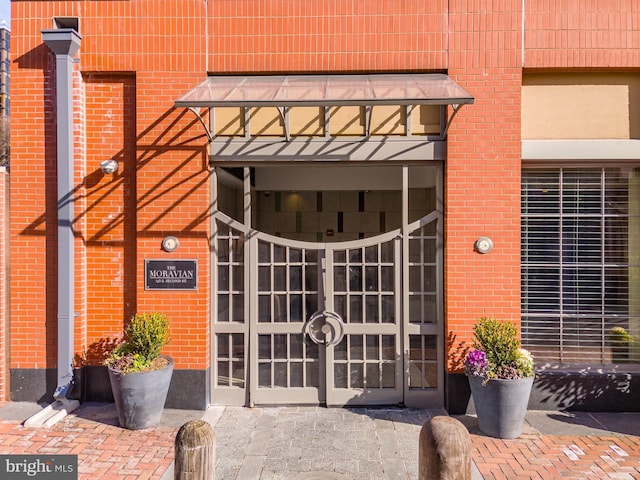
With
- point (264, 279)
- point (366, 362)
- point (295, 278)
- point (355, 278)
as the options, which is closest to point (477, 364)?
point (366, 362)

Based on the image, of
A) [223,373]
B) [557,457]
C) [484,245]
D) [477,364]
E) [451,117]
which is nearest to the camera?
[557,457]

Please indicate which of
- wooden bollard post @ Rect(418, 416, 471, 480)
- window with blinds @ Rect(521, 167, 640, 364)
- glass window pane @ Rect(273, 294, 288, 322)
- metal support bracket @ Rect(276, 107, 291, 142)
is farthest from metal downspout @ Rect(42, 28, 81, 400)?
window with blinds @ Rect(521, 167, 640, 364)

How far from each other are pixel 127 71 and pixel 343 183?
147 inches

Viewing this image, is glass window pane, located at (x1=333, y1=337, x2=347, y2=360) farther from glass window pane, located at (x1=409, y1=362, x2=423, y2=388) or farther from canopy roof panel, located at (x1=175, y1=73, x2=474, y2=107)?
canopy roof panel, located at (x1=175, y1=73, x2=474, y2=107)

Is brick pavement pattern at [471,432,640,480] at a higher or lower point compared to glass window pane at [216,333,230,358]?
lower

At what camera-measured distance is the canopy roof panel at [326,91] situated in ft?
16.3

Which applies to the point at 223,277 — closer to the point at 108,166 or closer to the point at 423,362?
the point at 108,166

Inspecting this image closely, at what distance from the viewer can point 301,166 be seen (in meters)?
6.07

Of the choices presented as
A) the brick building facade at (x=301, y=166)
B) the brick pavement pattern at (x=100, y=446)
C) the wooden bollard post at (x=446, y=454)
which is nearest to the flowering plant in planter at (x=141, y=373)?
the brick pavement pattern at (x=100, y=446)

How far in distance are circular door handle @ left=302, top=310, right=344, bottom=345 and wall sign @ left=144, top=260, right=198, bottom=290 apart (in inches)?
63.8

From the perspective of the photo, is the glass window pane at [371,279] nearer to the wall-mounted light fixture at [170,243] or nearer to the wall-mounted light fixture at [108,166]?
the wall-mounted light fixture at [170,243]

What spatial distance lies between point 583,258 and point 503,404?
2.43 meters

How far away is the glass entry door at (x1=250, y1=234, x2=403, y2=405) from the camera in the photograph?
5930 mm

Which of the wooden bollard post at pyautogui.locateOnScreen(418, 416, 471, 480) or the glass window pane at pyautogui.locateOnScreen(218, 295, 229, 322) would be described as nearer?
the wooden bollard post at pyautogui.locateOnScreen(418, 416, 471, 480)
